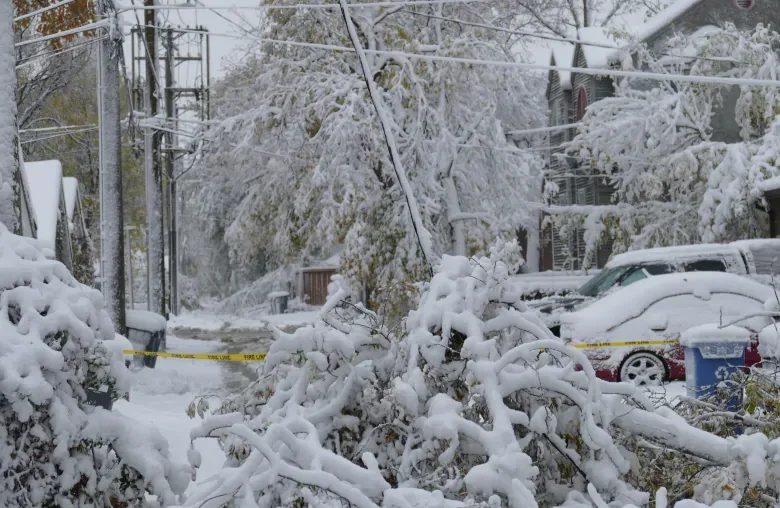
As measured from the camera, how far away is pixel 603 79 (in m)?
28.3

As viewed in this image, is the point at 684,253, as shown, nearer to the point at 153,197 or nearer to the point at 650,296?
the point at 650,296

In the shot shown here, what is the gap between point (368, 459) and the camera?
145 inches

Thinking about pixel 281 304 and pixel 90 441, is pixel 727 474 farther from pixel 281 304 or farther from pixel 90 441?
pixel 281 304

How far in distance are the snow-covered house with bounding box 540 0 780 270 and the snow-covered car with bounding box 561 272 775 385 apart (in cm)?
1172

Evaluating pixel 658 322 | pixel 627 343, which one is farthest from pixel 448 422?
pixel 658 322

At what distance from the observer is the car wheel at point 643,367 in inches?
484

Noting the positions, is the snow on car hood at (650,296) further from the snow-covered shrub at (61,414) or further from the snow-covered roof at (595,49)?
the snow-covered roof at (595,49)

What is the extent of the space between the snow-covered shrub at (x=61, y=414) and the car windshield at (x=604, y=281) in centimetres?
1081

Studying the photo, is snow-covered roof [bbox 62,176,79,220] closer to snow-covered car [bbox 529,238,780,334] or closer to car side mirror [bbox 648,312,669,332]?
snow-covered car [bbox 529,238,780,334]

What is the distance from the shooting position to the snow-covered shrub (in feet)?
14.7

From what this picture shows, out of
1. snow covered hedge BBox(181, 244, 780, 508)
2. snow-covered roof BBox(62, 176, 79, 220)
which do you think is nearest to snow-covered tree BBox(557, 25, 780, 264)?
snow-covered roof BBox(62, 176, 79, 220)

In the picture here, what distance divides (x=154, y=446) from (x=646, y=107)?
61.8 ft

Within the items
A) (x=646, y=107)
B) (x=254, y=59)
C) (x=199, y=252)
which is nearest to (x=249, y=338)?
(x=254, y=59)

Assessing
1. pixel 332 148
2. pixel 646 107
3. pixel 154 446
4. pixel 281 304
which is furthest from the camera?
pixel 281 304
